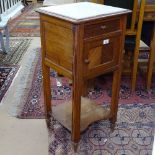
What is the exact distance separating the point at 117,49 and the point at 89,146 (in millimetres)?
671

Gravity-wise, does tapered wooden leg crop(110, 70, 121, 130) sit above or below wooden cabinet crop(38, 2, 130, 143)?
below

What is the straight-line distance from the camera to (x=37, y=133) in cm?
188

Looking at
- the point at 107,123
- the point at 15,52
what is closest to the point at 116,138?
the point at 107,123

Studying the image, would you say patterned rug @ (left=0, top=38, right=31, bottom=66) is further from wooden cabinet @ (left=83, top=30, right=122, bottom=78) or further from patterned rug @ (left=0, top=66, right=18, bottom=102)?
wooden cabinet @ (left=83, top=30, right=122, bottom=78)

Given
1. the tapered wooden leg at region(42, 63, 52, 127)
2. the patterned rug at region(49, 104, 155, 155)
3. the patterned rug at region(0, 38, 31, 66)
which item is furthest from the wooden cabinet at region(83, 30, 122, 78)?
the patterned rug at region(0, 38, 31, 66)

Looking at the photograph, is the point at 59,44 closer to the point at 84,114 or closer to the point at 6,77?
the point at 84,114

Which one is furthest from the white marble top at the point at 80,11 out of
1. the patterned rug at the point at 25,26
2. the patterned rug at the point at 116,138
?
the patterned rug at the point at 25,26

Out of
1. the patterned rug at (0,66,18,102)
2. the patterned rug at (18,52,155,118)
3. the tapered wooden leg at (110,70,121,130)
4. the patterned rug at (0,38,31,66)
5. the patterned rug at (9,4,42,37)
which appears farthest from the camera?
the patterned rug at (9,4,42,37)

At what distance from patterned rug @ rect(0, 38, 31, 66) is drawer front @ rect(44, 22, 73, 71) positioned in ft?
5.34

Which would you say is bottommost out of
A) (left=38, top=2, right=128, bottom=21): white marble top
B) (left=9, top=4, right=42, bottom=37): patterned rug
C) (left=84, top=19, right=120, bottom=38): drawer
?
Result: (left=9, top=4, right=42, bottom=37): patterned rug

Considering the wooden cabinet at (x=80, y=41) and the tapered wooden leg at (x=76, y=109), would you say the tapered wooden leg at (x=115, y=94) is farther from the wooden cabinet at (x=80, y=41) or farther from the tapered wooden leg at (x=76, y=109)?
→ the tapered wooden leg at (x=76, y=109)

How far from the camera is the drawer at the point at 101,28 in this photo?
134 centimetres

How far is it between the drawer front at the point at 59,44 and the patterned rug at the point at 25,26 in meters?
2.67

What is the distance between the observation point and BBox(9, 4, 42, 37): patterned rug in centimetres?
417
